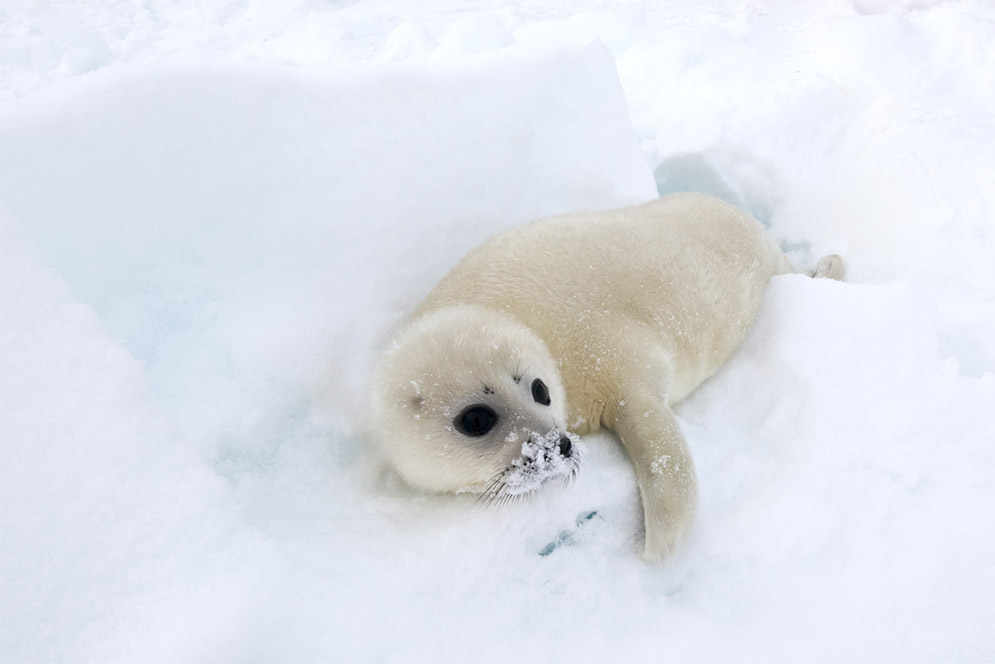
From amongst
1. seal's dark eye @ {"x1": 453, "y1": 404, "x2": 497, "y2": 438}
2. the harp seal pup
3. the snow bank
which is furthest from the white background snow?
seal's dark eye @ {"x1": 453, "y1": 404, "x2": 497, "y2": 438}

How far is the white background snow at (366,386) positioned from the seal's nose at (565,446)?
127 millimetres

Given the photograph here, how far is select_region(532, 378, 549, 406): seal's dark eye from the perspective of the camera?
2.03 metres

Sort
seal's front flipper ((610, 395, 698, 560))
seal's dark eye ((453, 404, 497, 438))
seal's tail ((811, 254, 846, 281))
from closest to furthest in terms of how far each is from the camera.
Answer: seal's front flipper ((610, 395, 698, 560)) → seal's dark eye ((453, 404, 497, 438)) → seal's tail ((811, 254, 846, 281))

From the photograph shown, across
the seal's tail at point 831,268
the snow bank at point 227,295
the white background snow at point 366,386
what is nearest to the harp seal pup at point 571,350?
the white background snow at point 366,386

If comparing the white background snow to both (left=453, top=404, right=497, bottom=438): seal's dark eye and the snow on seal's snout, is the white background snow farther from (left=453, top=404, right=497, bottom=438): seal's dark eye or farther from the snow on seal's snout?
(left=453, top=404, right=497, bottom=438): seal's dark eye

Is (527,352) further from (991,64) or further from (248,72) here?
(991,64)

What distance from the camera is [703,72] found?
14.9 ft

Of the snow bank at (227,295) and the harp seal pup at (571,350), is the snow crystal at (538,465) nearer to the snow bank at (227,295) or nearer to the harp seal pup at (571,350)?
the harp seal pup at (571,350)

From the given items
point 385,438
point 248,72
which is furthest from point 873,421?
point 248,72

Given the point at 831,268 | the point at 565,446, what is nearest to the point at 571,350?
the point at 565,446

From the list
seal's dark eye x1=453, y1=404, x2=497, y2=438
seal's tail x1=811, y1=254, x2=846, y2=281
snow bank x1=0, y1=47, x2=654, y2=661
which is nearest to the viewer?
snow bank x1=0, y1=47, x2=654, y2=661

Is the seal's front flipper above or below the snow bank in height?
below

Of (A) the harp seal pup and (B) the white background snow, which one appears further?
(A) the harp seal pup

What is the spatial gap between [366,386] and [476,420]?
23.1 inches
